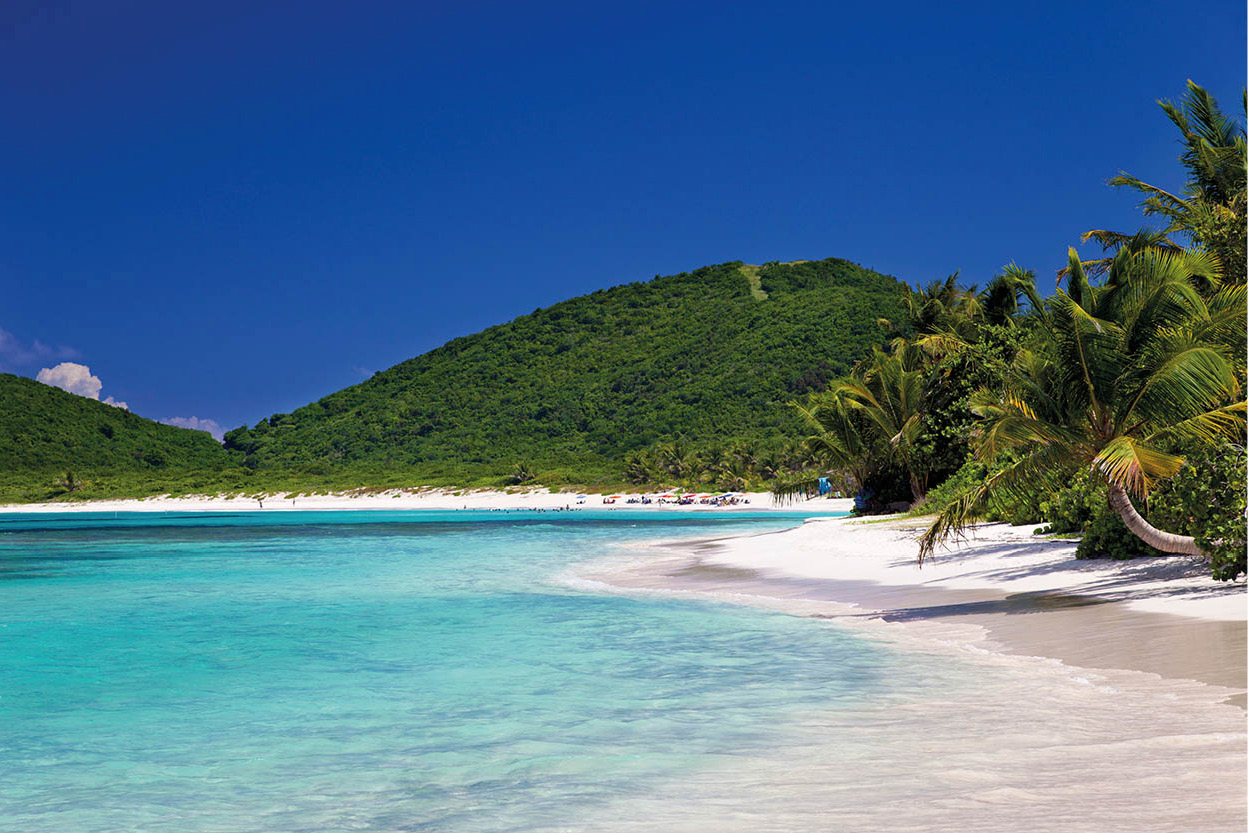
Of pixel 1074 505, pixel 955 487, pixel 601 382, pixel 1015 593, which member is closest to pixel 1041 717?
pixel 1015 593

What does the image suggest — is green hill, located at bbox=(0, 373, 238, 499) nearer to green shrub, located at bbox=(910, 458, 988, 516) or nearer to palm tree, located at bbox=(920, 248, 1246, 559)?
green shrub, located at bbox=(910, 458, 988, 516)

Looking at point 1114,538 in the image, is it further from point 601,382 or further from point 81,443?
point 81,443

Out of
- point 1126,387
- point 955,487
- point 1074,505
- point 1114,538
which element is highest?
point 1126,387

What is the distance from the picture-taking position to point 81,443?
119438 mm

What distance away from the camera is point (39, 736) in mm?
8062

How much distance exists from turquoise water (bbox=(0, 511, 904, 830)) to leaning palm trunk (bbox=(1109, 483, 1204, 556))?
3.80 m

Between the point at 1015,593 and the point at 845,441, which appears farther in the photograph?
the point at 845,441

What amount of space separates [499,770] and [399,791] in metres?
0.71

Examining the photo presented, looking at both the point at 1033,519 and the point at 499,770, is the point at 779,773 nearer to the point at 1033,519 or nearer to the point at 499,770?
the point at 499,770

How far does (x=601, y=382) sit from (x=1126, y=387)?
122 m

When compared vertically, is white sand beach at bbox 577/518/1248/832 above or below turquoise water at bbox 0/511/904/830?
above

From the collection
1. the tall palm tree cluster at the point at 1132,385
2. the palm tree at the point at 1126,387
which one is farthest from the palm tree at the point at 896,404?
the palm tree at the point at 1126,387

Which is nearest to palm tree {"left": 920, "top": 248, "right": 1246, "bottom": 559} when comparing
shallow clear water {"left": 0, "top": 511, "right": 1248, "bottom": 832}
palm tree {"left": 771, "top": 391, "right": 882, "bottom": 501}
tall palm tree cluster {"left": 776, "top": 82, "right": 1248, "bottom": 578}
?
tall palm tree cluster {"left": 776, "top": 82, "right": 1248, "bottom": 578}

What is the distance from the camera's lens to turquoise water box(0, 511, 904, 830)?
239 inches
